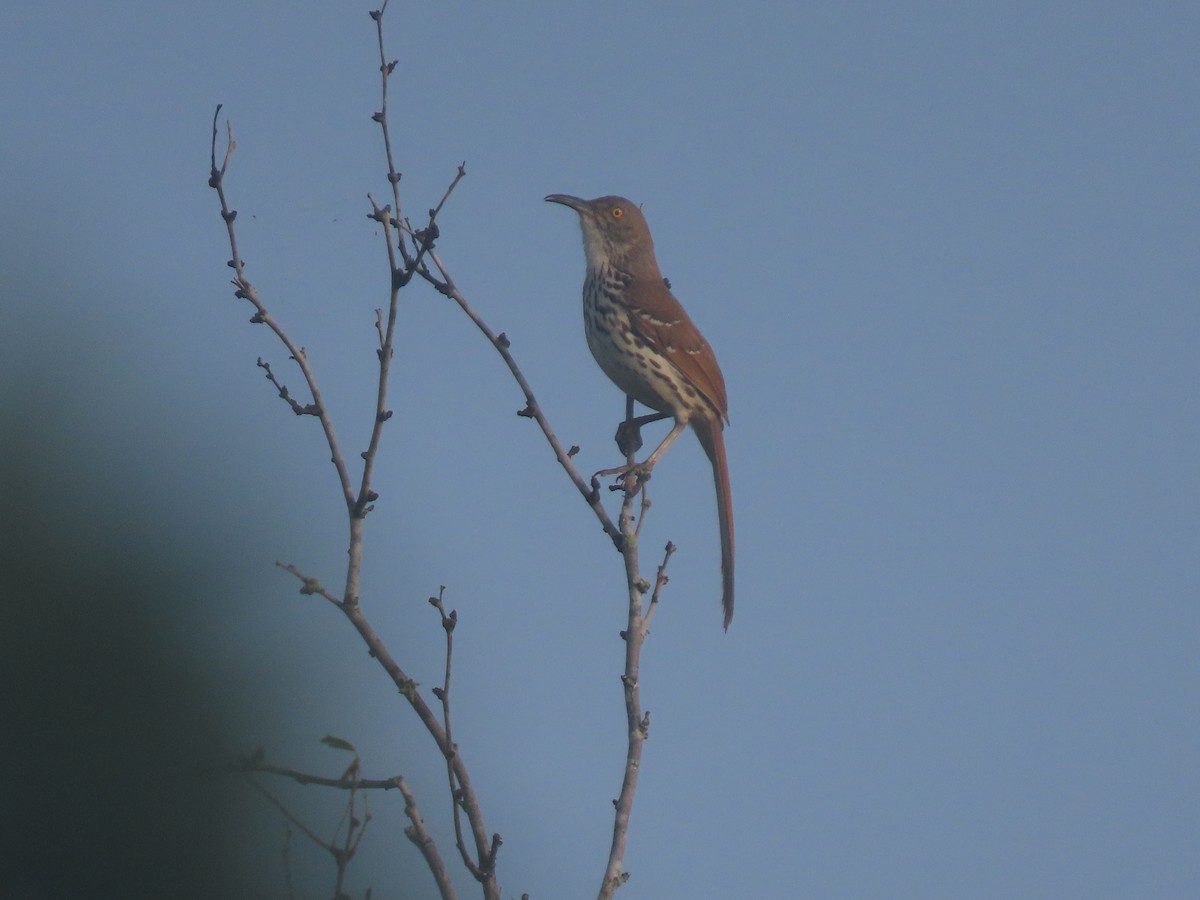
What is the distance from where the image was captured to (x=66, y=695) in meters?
2.46

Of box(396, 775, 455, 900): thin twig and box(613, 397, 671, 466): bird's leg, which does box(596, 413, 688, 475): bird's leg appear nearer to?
box(613, 397, 671, 466): bird's leg

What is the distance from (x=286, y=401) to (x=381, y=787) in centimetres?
117

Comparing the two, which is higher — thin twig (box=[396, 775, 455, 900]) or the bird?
the bird

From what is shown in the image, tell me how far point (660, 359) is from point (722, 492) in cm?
66

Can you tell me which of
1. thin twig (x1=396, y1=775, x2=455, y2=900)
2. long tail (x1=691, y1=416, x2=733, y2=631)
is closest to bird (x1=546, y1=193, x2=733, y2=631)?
A: long tail (x1=691, y1=416, x2=733, y2=631)

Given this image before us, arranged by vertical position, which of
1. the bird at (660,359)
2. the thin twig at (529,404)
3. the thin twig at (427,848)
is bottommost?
the thin twig at (427,848)

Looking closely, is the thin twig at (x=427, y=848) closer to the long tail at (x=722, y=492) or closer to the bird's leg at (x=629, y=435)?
the bird's leg at (x=629, y=435)

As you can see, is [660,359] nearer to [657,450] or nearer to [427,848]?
[657,450]

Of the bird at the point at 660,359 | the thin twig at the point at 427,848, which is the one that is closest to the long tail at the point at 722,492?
the bird at the point at 660,359

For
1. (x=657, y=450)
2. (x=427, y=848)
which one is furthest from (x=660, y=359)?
(x=427, y=848)

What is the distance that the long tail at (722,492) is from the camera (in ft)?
17.7

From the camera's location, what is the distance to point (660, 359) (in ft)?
18.9

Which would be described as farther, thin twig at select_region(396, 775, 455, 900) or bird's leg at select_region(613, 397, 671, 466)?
bird's leg at select_region(613, 397, 671, 466)

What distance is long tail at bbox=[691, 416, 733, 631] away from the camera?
5387 mm
